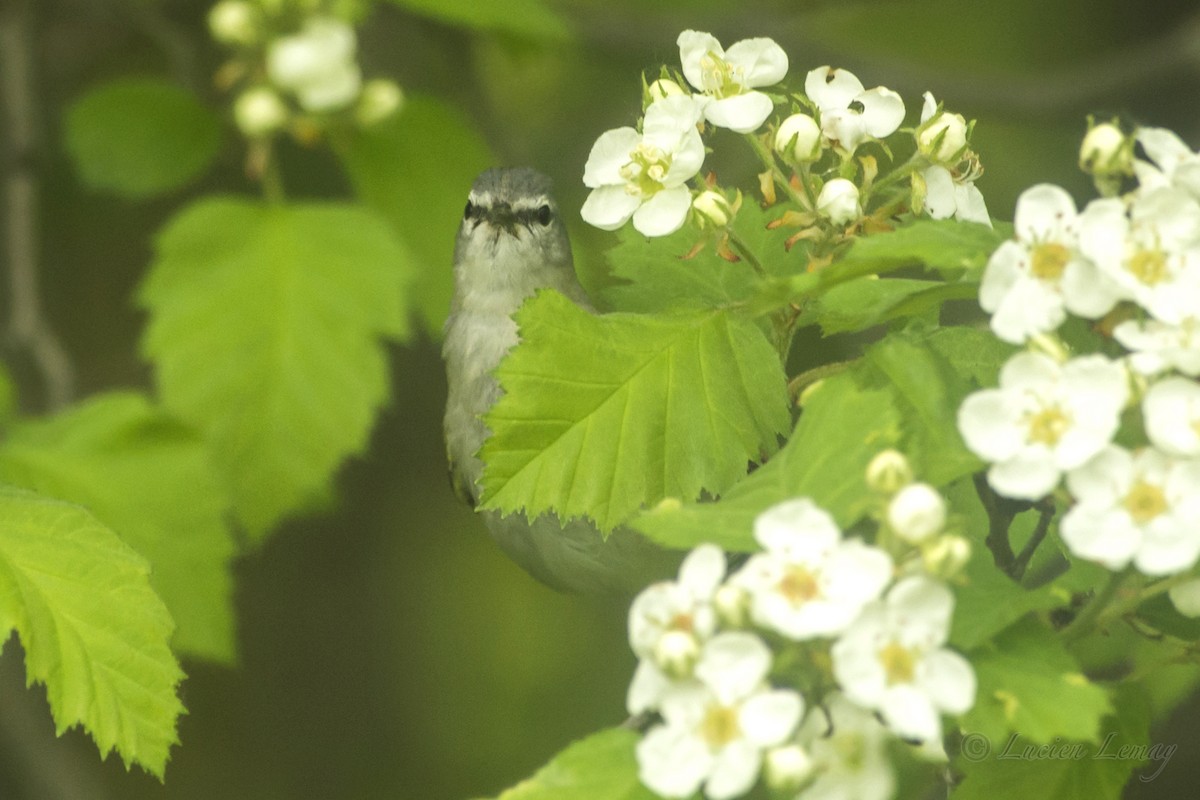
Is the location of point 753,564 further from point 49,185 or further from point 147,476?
point 49,185

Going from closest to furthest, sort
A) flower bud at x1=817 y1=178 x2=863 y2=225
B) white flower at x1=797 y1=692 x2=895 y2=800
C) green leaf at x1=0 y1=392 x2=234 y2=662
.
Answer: white flower at x1=797 y1=692 x2=895 y2=800 → flower bud at x1=817 y1=178 x2=863 y2=225 → green leaf at x1=0 y1=392 x2=234 y2=662

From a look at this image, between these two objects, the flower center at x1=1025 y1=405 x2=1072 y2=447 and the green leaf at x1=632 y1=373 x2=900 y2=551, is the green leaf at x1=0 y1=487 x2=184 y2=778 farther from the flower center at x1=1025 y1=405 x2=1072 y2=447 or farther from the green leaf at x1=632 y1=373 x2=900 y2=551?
the flower center at x1=1025 y1=405 x2=1072 y2=447

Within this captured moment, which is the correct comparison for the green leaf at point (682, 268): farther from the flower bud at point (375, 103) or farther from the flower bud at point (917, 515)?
the flower bud at point (375, 103)

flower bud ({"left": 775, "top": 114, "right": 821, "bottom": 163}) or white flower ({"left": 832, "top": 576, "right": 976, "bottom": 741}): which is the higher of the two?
flower bud ({"left": 775, "top": 114, "right": 821, "bottom": 163})

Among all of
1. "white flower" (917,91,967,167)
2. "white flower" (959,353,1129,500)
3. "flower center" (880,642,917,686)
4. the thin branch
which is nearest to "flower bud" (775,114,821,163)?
"white flower" (917,91,967,167)

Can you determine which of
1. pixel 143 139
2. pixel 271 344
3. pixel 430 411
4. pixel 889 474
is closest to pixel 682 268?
pixel 889 474

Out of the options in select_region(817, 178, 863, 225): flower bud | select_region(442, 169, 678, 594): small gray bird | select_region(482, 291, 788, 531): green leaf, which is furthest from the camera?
select_region(442, 169, 678, 594): small gray bird

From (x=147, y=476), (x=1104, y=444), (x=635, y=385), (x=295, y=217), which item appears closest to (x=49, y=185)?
(x=295, y=217)
